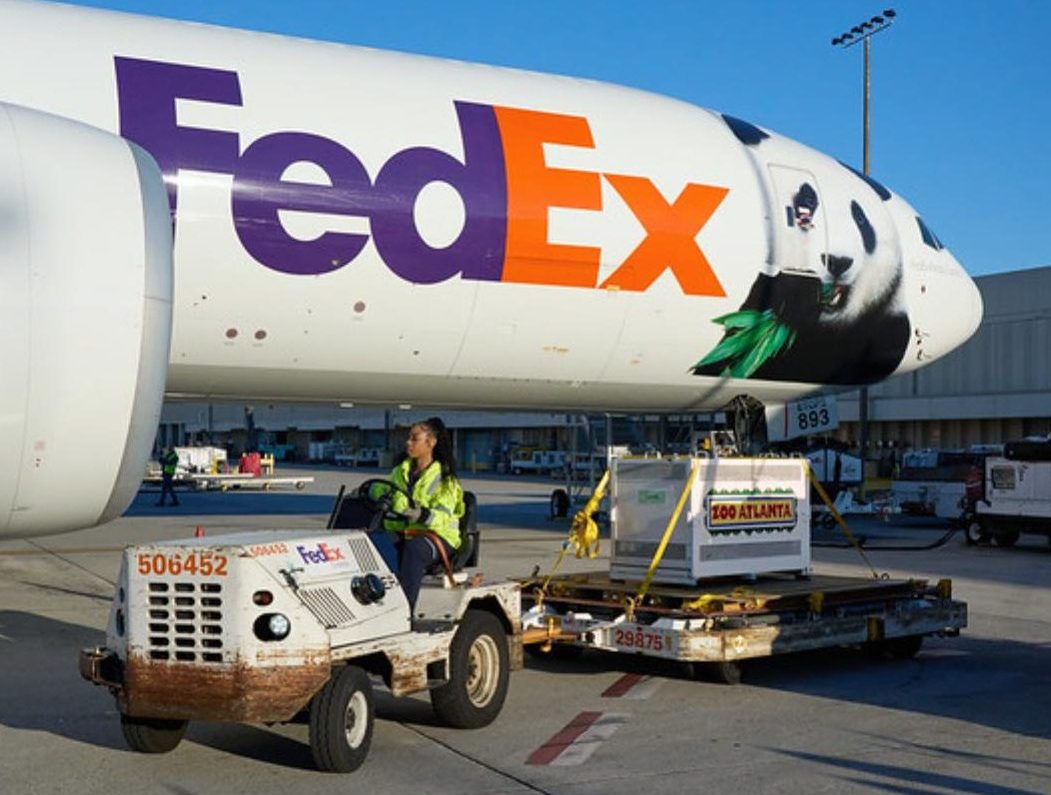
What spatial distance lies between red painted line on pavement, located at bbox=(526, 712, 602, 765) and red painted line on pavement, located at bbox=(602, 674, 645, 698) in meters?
0.70

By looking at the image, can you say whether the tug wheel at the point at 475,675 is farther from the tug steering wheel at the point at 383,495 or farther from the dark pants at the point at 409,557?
the tug steering wheel at the point at 383,495

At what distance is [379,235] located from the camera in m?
13.6

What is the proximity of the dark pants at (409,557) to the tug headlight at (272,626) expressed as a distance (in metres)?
1.20

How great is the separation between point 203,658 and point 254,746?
1.28m

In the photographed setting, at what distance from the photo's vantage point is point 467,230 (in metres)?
14.2

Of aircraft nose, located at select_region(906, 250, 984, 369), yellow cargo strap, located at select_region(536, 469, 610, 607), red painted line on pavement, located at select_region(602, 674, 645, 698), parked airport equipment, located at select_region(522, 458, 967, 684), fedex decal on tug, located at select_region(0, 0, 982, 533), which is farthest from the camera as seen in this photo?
aircraft nose, located at select_region(906, 250, 984, 369)

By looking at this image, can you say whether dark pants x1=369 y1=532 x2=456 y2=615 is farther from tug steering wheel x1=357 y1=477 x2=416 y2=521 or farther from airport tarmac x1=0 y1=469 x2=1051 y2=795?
airport tarmac x1=0 y1=469 x2=1051 y2=795

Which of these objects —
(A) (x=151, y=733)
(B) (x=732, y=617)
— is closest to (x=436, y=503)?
(A) (x=151, y=733)

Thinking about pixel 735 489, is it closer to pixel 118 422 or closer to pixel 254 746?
pixel 254 746

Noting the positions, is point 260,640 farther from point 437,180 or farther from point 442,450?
point 437,180

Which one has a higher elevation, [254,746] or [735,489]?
[735,489]

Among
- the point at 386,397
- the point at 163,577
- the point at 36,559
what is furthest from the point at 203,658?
the point at 36,559

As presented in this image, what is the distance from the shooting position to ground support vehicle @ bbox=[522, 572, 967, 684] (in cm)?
1043

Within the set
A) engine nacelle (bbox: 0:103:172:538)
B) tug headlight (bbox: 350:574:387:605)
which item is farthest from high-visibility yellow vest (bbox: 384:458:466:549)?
engine nacelle (bbox: 0:103:172:538)
